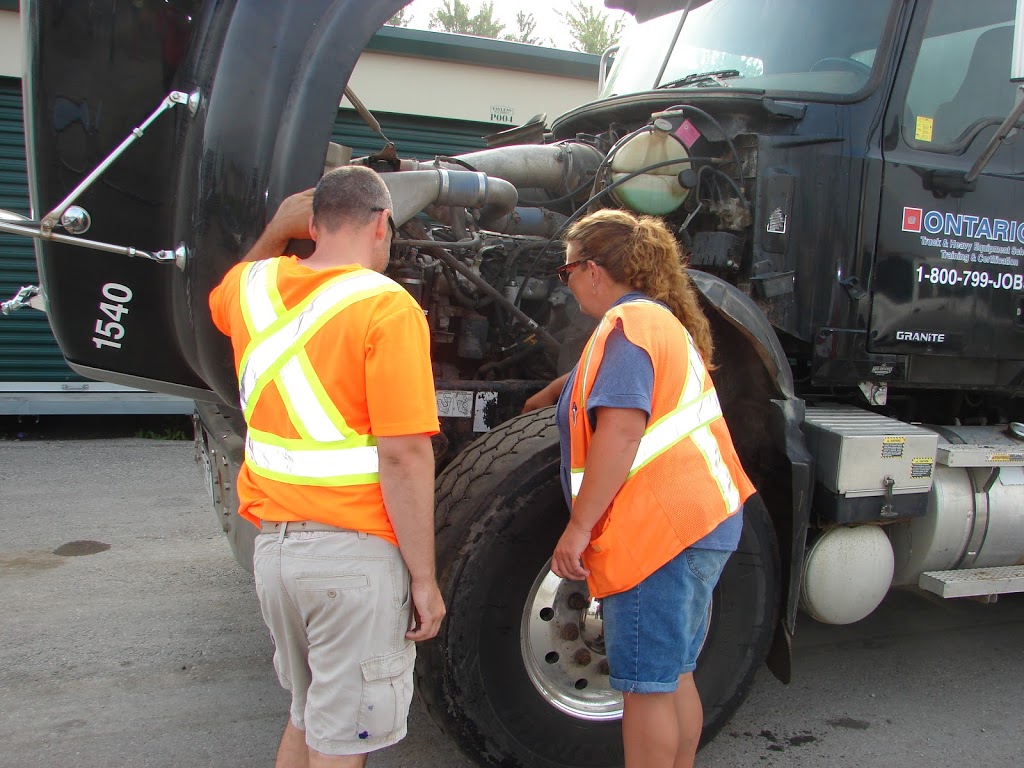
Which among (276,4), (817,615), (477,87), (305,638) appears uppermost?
(477,87)

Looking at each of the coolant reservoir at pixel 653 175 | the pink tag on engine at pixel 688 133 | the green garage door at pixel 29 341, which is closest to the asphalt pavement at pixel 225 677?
the coolant reservoir at pixel 653 175

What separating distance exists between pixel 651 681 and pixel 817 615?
1250 mm

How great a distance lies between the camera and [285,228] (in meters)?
2.31

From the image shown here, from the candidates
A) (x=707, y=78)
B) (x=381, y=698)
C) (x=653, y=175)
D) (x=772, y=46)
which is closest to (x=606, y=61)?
(x=707, y=78)

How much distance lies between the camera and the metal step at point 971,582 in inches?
129

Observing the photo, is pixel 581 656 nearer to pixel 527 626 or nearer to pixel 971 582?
pixel 527 626

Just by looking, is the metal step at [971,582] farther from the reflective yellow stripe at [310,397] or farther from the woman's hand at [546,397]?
the reflective yellow stripe at [310,397]

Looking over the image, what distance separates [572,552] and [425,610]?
429 mm

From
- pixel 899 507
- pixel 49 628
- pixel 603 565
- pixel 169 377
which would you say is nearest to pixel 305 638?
pixel 603 565

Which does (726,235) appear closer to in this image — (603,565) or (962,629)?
(603,565)

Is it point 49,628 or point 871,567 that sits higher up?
point 871,567

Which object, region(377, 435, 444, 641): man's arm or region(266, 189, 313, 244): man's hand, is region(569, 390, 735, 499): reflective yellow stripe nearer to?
region(377, 435, 444, 641): man's arm

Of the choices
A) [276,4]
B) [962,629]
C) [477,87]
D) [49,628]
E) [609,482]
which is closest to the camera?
[609,482]

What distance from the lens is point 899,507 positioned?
3117mm
